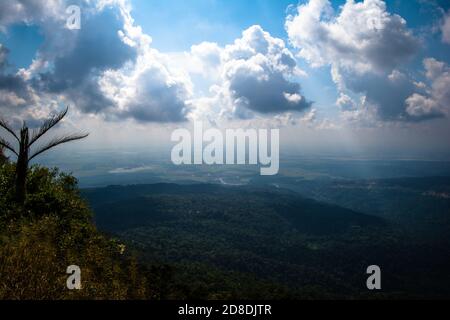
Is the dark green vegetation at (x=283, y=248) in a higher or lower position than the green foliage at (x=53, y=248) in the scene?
lower

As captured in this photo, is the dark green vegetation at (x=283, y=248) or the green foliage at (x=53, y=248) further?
the dark green vegetation at (x=283, y=248)

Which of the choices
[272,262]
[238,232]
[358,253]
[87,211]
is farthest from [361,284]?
[87,211]

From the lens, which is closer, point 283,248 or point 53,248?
point 53,248

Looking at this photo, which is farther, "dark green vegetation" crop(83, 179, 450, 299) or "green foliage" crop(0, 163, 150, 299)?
"dark green vegetation" crop(83, 179, 450, 299)

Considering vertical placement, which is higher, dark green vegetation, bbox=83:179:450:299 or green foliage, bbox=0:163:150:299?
green foliage, bbox=0:163:150:299

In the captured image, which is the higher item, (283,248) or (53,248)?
(53,248)
